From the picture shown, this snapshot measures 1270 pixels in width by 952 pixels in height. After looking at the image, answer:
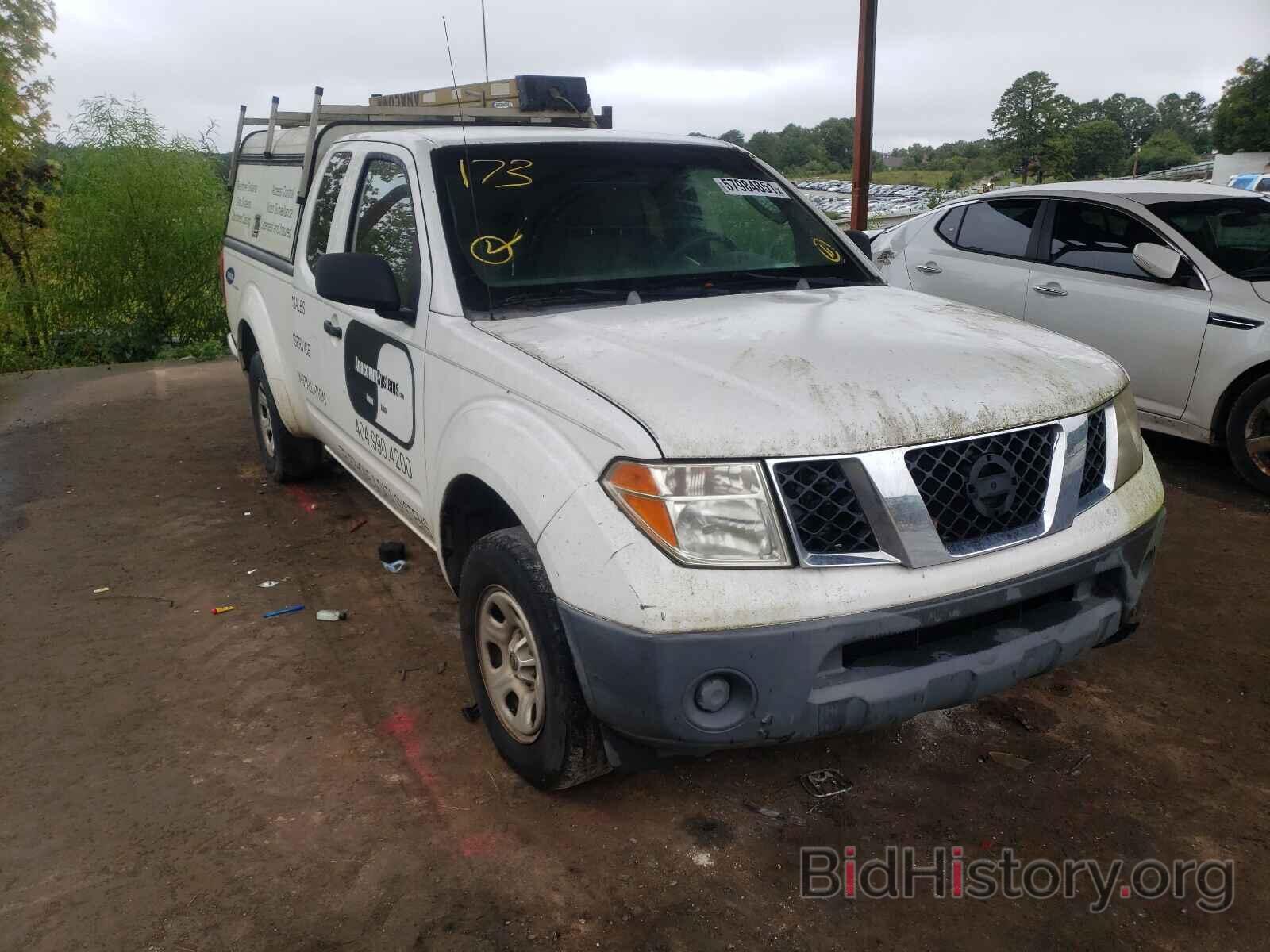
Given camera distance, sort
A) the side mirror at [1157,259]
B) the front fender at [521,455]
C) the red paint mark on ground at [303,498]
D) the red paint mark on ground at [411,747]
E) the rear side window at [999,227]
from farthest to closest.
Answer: the rear side window at [999,227], the red paint mark on ground at [303,498], the side mirror at [1157,259], the red paint mark on ground at [411,747], the front fender at [521,455]

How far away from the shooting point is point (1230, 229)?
579 centimetres

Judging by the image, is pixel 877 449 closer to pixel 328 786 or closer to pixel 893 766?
pixel 893 766

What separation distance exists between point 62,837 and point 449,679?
4.24 feet

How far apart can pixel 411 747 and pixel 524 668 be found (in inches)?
27.3

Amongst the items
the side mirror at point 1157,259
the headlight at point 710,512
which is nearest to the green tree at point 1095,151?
the side mirror at point 1157,259

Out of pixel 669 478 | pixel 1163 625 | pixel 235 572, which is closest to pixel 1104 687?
pixel 1163 625

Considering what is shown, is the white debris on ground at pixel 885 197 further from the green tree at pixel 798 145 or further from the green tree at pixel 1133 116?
the green tree at pixel 1133 116

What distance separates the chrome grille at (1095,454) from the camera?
268cm

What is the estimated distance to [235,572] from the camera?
15.6 feet

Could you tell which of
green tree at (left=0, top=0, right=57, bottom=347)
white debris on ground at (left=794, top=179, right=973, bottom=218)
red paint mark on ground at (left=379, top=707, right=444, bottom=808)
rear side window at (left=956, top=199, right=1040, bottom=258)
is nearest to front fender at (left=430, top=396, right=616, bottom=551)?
red paint mark on ground at (left=379, top=707, right=444, bottom=808)

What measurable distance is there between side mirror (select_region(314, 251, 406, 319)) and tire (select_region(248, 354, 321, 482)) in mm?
2269

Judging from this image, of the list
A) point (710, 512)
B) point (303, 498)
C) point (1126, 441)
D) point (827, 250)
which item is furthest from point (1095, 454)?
point (303, 498)

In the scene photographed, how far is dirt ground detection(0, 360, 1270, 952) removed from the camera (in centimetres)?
246

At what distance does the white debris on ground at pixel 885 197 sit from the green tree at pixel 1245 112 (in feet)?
147
